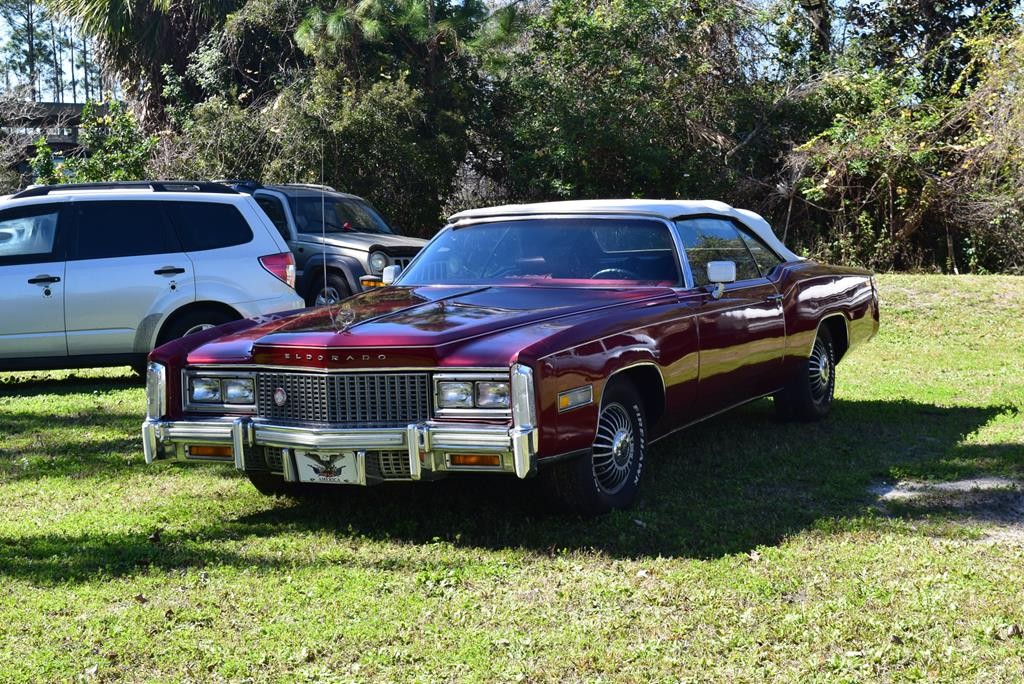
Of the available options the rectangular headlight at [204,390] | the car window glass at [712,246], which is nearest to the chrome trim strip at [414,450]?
the rectangular headlight at [204,390]

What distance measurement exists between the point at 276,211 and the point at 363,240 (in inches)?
57.1

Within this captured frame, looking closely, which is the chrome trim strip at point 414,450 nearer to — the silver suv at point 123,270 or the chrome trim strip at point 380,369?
the chrome trim strip at point 380,369

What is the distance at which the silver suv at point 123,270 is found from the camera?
400 inches

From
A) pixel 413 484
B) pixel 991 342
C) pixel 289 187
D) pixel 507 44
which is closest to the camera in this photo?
pixel 413 484

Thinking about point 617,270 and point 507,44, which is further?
point 507,44

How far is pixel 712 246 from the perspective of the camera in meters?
7.63

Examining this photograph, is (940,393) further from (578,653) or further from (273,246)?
(578,653)

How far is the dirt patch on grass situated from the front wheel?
1300 millimetres

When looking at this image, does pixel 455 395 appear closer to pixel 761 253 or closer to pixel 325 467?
pixel 325 467

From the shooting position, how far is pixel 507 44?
75.3 feet

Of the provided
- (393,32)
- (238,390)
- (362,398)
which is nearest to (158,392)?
(238,390)

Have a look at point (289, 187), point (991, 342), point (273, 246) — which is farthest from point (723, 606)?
point (289, 187)

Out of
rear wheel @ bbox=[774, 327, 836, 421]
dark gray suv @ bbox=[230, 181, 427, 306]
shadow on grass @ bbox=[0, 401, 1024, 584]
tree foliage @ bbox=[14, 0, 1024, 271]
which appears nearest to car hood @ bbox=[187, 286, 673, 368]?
shadow on grass @ bbox=[0, 401, 1024, 584]

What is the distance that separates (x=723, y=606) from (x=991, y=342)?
34.4 feet
